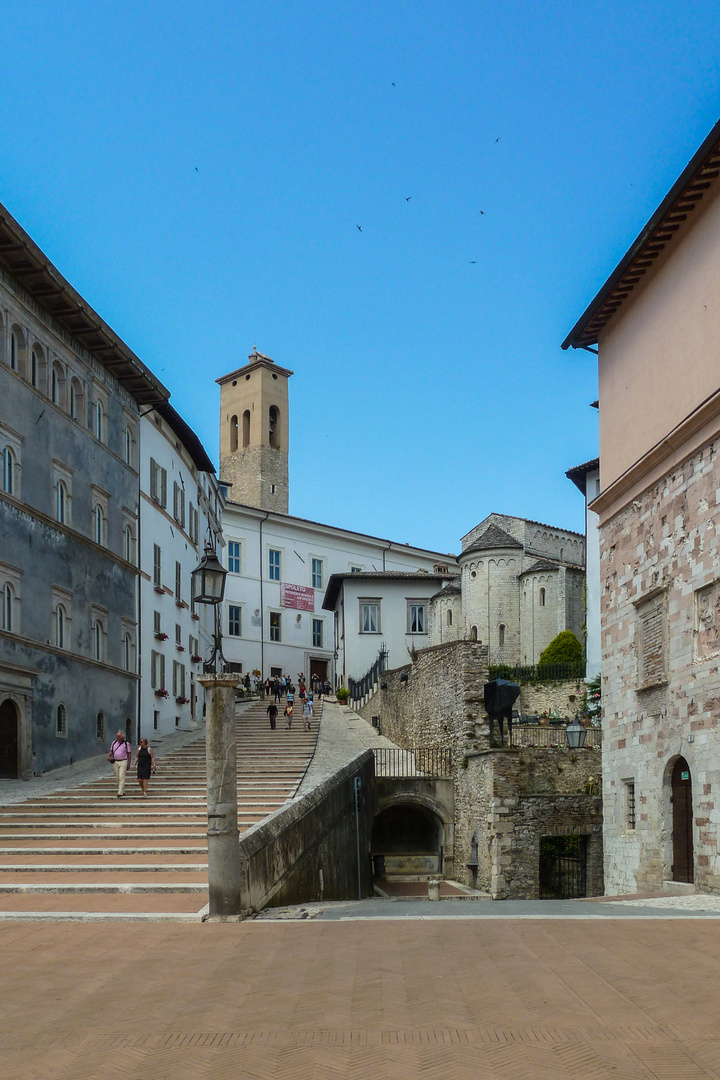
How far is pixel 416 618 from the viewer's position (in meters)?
52.3

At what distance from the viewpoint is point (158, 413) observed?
3522cm

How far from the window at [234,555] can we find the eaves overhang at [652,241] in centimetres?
3876

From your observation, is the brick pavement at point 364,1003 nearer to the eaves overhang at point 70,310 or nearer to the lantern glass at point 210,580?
the lantern glass at point 210,580

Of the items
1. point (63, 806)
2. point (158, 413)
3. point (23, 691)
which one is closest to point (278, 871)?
point (63, 806)

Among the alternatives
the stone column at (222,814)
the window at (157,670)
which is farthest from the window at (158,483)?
the stone column at (222,814)

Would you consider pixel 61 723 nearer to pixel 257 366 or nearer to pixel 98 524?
pixel 98 524

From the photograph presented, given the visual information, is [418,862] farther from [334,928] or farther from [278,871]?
[334,928]

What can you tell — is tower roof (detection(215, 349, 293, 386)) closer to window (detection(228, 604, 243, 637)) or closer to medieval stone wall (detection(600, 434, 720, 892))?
window (detection(228, 604, 243, 637))

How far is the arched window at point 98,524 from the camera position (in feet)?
95.5

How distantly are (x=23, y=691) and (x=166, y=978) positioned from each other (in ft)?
55.6

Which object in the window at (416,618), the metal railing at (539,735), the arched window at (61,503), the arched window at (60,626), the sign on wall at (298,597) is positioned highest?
the arched window at (61,503)

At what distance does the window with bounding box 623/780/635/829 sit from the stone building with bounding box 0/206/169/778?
512 inches

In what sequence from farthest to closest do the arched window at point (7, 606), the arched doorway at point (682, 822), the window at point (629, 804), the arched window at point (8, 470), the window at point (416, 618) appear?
the window at point (416, 618)
the arched window at point (8, 470)
the arched window at point (7, 606)
the window at point (629, 804)
the arched doorway at point (682, 822)

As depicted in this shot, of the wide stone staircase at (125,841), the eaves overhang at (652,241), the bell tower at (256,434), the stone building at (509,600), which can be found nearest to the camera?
the wide stone staircase at (125,841)
